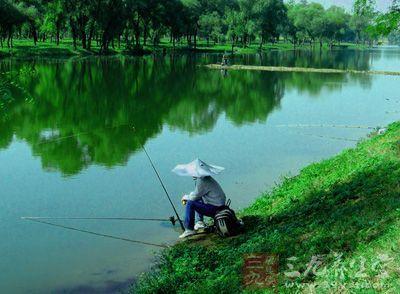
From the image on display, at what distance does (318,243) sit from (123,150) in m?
14.0

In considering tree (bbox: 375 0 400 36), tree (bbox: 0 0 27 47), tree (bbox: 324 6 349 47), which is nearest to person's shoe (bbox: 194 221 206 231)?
tree (bbox: 375 0 400 36)

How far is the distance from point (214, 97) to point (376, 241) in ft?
110

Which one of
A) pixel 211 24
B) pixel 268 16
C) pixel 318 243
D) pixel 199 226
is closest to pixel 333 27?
pixel 268 16

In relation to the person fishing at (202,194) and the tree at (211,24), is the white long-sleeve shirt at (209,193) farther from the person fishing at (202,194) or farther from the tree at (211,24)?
the tree at (211,24)

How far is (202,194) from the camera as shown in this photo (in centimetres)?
1194

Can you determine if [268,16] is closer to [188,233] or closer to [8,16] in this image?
[8,16]

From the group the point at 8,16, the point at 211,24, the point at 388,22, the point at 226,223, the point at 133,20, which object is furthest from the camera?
the point at 211,24

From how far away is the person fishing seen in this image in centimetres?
1170

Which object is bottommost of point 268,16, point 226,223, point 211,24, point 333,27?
point 226,223

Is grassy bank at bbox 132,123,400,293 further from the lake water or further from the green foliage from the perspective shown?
the green foliage

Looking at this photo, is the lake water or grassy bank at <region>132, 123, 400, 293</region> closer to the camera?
grassy bank at <region>132, 123, 400, 293</region>

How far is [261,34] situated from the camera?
126562mm

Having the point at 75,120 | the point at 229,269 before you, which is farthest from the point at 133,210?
the point at 75,120

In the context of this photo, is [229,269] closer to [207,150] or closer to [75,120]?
[207,150]
